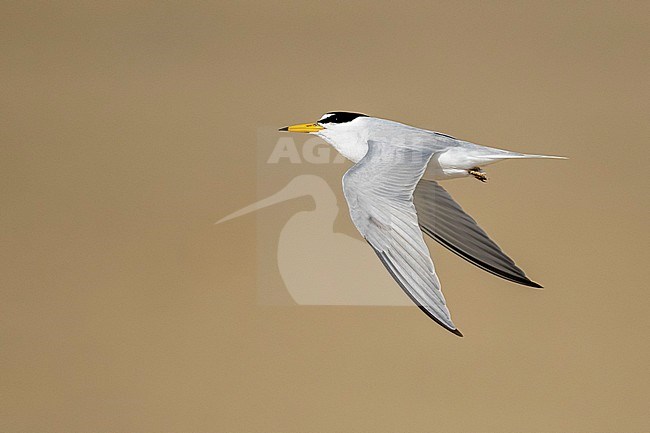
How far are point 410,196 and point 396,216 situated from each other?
1.6 inches

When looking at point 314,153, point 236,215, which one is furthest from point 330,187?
point 236,215

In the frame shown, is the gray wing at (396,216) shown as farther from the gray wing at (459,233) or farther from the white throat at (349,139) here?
the gray wing at (459,233)

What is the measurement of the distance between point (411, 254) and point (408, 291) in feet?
0.19

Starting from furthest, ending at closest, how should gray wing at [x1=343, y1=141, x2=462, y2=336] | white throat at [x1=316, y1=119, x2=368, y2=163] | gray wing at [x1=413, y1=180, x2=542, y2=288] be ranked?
gray wing at [x1=413, y1=180, x2=542, y2=288] < white throat at [x1=316, y1=119, x2=368, y2=163] < gray wing at [x1=343, y1=141, x2=462, y2=336]

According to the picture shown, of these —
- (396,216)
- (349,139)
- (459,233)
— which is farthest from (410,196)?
(459,233)

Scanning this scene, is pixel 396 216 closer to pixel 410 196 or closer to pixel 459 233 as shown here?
pixel 410 196

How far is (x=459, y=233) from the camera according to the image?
1.32m

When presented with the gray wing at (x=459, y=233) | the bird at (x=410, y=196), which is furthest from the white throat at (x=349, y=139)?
the gray wing at (x=459, y=233)

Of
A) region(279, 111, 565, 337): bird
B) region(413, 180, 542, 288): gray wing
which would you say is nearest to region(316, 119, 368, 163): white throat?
region(279, 111, 565, 337): bird

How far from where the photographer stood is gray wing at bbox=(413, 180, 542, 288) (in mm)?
1300

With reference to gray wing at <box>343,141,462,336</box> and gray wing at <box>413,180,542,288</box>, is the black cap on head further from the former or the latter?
gray wing at <box>413,180,542,288</box>

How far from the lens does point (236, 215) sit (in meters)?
2.14

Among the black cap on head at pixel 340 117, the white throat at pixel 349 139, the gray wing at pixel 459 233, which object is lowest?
the gray wing at pixel 459 233

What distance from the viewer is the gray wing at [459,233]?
1.30 m
